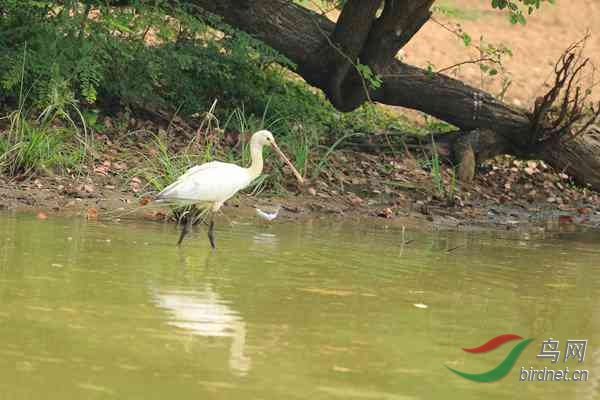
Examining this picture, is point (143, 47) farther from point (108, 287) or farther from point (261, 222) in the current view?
point (108, 287)

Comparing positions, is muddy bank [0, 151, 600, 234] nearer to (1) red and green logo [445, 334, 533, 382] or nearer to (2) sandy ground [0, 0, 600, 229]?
(2) sandy ground [0, 0, 600, 229]

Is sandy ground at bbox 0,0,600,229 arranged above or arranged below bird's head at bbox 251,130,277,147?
below

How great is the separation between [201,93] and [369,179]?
2153 mm

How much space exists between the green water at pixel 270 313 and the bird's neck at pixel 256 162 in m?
0.48

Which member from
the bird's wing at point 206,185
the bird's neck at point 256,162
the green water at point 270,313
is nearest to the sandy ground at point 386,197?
the green water at point 270,313

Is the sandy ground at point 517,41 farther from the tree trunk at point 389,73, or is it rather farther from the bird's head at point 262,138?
the bird's head at point 262,138

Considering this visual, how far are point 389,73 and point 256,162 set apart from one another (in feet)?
12.6

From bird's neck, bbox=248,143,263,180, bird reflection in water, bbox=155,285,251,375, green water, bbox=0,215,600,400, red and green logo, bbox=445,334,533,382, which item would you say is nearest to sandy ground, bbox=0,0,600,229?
green water, bbox=0,215,600,400

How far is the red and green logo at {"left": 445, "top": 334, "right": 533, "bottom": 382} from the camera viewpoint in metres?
4.86

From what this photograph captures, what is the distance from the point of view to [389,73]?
12.3m

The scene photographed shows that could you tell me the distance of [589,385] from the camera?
4.86 meters

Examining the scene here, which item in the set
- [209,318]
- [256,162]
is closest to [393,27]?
[256,162]

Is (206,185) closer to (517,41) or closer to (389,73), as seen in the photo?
(389,73)

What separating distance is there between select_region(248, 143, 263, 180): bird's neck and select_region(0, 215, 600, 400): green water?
48 cm
